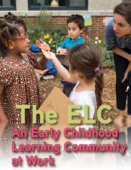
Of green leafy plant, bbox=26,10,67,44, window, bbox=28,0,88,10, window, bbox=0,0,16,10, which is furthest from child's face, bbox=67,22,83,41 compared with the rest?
window, bbox=0,0,16,10

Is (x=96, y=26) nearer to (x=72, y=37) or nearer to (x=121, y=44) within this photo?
(x=72, y=37)

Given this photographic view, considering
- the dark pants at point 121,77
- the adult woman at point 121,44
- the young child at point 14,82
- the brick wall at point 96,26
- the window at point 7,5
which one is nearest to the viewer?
the young child at point 14,82

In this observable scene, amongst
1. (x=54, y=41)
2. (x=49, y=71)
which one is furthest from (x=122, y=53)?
(x=54, y=41)

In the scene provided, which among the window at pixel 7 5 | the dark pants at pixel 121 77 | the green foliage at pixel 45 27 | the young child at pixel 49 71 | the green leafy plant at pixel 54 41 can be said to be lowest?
the dark pants at pixel 121 77

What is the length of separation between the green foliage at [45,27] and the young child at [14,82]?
168 inches

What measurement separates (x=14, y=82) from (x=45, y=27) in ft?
16.2

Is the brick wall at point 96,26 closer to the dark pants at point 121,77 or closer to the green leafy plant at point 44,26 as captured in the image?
the green leafy plant at point 44,26

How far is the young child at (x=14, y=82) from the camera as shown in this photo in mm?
1770

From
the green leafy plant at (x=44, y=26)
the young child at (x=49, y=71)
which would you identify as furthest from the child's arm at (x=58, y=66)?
the green leafy plant at (x=44, y=26)

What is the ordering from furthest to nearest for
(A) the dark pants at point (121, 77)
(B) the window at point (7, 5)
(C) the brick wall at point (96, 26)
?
(C) the brick wall at point (96, 26), (B) the window at point (7, 5), (A) the dark pants at point (121, 77)

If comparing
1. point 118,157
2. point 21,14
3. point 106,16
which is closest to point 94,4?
point 106,16

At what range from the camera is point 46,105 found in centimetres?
157

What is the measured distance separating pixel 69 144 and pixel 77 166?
0.17 metres

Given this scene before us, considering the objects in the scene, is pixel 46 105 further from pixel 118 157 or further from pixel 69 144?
pixel 118 157
